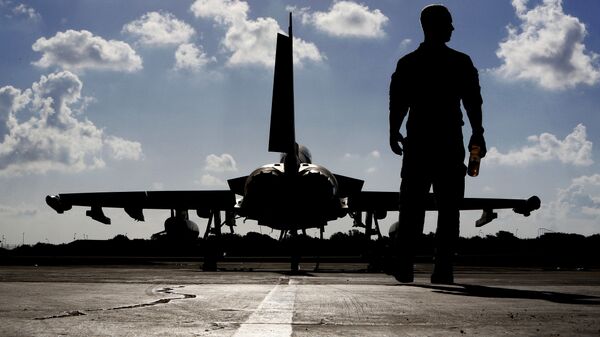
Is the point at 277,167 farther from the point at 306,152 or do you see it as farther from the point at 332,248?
the point at 332,248

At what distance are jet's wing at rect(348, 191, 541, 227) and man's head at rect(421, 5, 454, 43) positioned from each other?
755 inches

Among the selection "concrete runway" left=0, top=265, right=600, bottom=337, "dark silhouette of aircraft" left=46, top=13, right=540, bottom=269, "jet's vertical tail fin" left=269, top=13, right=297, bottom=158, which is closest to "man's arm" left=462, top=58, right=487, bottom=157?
"concrete runway" left=0, top=265, right=600, bottom=337

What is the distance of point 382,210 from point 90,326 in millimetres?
26404

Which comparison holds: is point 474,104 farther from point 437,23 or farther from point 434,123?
point 437,23

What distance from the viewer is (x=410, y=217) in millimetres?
7223

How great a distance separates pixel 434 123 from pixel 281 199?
11.1 m

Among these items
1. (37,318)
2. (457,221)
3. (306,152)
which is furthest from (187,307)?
(306,152)

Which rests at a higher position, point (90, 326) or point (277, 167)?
point (277, 167)

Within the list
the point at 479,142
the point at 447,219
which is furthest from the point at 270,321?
the point at 479,142

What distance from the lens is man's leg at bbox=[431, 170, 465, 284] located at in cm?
707

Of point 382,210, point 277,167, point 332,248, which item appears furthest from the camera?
point 332,248

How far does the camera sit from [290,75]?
14977 mm

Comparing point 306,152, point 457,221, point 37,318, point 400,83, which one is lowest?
point 37,318

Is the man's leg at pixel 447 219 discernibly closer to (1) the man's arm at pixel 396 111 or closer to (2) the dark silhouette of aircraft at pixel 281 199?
(1) the man's arm at pixel 396 111
